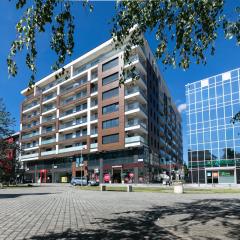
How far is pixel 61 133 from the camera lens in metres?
86.3

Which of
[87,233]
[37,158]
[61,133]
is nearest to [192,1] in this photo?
[87,233]

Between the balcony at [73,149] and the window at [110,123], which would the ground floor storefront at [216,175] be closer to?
the window at [110,123]

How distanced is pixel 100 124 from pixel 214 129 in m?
22.3

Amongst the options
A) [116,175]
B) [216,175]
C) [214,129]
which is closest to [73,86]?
[116,175]

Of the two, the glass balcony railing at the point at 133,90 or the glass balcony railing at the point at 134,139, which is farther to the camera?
the glass balcony railing at the point at 133,90

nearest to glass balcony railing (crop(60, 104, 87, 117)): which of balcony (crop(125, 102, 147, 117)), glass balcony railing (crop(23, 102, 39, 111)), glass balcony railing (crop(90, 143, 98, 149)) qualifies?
glass balcony railing (crop(90, 143, 98, 149))

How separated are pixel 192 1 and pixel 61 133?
7998cm

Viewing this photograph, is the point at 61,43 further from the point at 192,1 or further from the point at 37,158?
the point at 37,158

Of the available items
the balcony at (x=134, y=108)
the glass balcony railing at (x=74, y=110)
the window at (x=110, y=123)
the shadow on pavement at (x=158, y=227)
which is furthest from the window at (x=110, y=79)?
the shadow on pavement at (x=158, y=227)

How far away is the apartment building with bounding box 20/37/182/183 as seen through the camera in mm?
68312

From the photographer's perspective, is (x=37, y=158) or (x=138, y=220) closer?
(x=138, y=220)

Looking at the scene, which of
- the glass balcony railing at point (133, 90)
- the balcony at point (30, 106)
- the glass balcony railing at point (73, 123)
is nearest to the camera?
the glass balcony railing at point (133, 90)

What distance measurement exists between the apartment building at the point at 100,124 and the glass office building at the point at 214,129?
9.05m

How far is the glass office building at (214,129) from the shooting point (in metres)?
61.6
